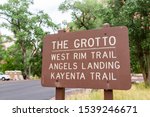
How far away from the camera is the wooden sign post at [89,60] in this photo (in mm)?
4609

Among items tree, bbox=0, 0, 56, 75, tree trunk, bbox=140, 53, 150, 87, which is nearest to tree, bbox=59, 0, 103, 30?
tree, bbox=0, 0, 56, 75

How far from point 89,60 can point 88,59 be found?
0.02m

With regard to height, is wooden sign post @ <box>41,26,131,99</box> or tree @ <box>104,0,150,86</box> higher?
tree @ <box>104,0,150,86</box>

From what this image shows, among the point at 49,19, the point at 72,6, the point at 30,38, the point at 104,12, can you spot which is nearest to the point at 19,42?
the point at 30,38

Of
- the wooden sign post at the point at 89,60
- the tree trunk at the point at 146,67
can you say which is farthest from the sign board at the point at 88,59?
the tree trunk at the point at 146,67

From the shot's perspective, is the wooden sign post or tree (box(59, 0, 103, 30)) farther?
tree (box(59, 0, 103, 30))

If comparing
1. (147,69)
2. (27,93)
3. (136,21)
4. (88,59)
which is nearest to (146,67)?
(147,69)

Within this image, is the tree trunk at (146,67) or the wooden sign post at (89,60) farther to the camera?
the tree trunk at (146,67)

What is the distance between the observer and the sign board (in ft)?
15.1

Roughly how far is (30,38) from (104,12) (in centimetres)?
3012

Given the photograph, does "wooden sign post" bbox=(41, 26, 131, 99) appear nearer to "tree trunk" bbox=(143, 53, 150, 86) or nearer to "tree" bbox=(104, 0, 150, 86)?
"tree" bbox=(104, 0, 150, 86)

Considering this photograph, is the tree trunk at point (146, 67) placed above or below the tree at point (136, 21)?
below

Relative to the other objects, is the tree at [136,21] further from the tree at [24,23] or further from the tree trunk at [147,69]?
the tree at [24,23]

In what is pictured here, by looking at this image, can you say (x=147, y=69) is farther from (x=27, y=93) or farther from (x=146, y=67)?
(x=27, y=93)
